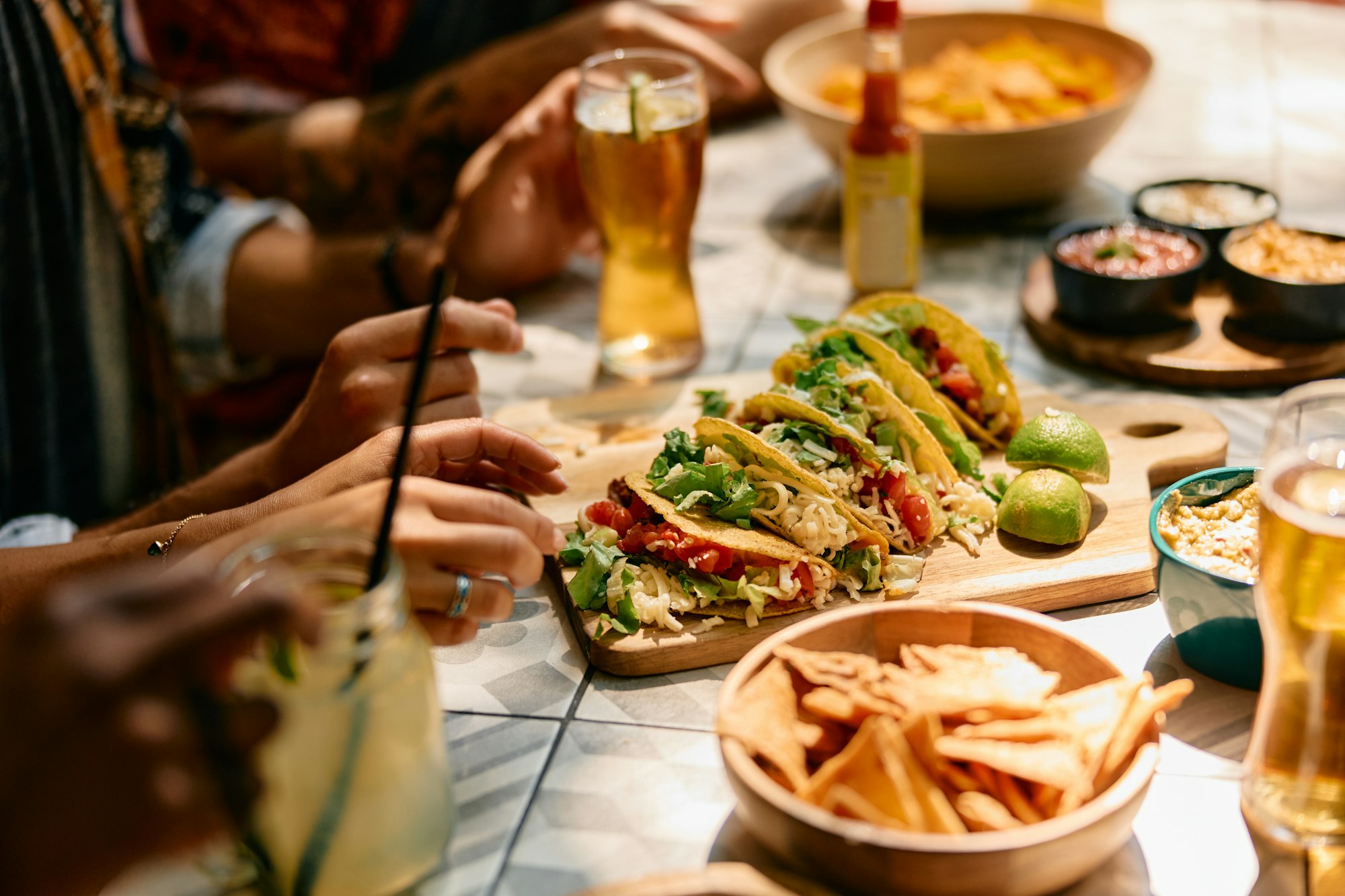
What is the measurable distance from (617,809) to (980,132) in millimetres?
1534

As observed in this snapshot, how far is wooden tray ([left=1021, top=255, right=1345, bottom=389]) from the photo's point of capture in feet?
5.82

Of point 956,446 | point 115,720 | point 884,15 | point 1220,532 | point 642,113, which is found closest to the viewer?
point 115,720

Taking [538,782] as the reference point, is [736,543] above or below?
above

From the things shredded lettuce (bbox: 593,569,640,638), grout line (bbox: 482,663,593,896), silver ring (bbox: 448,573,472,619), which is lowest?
grout line (bbox: 482,663,593,896)

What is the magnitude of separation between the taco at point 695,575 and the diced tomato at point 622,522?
3cm

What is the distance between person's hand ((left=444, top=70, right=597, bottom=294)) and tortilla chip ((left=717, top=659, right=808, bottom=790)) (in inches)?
54.7

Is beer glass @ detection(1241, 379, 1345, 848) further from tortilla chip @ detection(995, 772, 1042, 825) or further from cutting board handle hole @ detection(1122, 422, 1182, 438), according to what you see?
cutting board handle hole @ detection(1122, 422, 1182, 438)

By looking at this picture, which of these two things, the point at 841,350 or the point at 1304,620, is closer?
the point at 1304,620

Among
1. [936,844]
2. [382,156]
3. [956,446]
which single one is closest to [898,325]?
[956,446]

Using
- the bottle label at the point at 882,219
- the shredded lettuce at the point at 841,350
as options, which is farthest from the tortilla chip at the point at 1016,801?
the bottle label at the point at 882,219

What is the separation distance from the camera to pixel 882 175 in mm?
1921

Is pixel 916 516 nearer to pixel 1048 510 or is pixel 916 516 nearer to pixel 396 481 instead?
pixel 1048 510

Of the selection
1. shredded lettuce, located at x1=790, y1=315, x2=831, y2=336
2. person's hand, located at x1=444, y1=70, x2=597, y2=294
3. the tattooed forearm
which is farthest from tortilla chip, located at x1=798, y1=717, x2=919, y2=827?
the tattooed forearm

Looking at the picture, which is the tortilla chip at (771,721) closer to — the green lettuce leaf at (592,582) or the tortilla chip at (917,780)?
the tortilla chip at (917,780)
